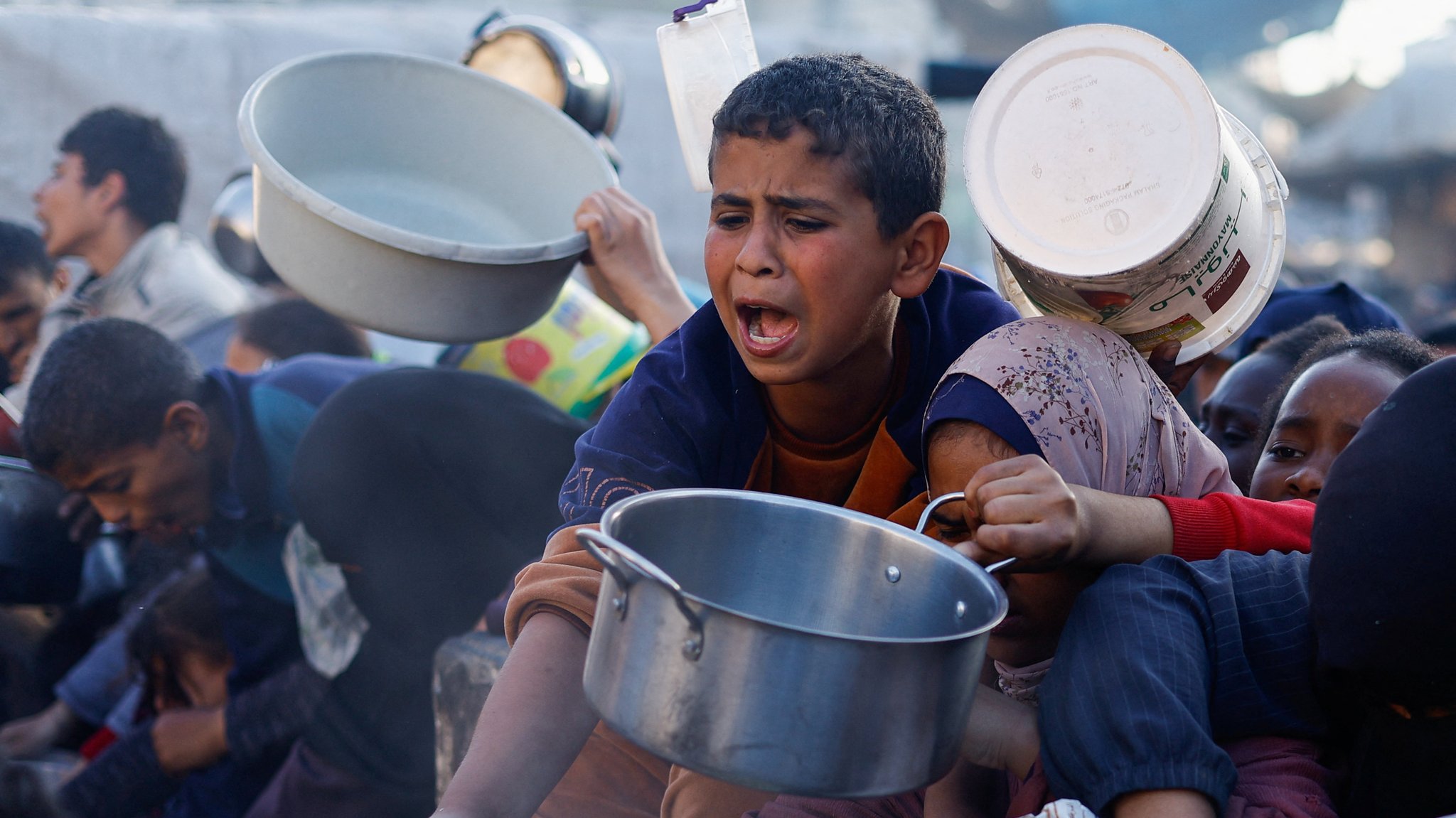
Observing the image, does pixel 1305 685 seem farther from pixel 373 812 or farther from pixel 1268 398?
pixel 373 812

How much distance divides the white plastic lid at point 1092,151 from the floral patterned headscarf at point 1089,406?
0.39ft

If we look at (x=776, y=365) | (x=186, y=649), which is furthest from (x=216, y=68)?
(x=776, y=365)

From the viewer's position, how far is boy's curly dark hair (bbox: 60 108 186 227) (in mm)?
4906

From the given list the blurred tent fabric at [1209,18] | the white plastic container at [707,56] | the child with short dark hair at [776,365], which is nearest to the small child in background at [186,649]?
the child with short dark hair at [776,365]

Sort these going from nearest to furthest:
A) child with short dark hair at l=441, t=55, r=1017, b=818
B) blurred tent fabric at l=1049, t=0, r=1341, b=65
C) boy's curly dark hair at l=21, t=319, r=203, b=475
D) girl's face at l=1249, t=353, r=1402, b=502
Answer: child with short dark hair at l=441, t=55, r=1017, b=818, girl's face at l=1249, t=353, r=1402, b=502, boy's curly dark hair at l=21, t=319, r=203, b=475, blurred tent fabric at l=1049, t=0, r=1341, b=65

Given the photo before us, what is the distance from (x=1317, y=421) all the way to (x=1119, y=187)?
79 cm

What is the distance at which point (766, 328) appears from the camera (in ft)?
5.90

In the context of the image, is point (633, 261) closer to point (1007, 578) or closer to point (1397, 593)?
point (1007, 578)

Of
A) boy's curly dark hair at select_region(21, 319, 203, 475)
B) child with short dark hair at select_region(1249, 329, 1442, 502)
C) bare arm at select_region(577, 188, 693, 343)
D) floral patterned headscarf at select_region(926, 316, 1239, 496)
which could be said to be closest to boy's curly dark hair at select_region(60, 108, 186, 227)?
boy's curly dark hair at select_region(21, 319, 203, 475)

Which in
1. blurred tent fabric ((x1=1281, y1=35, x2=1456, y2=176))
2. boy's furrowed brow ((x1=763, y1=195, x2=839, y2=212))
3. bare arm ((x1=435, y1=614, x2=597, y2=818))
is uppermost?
boy's furrowed brow ((x1=763, y1=195, x2=839, y2=212))

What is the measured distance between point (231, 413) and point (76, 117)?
354 centimetres

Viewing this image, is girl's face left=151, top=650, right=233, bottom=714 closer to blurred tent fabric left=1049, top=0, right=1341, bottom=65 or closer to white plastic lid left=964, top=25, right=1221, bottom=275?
white plastic lid left=964, top=25, right=1221, bottom=275

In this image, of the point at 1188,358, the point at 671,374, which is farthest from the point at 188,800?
the point at 1188,358

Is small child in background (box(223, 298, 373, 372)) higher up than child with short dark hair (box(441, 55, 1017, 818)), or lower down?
lower down
